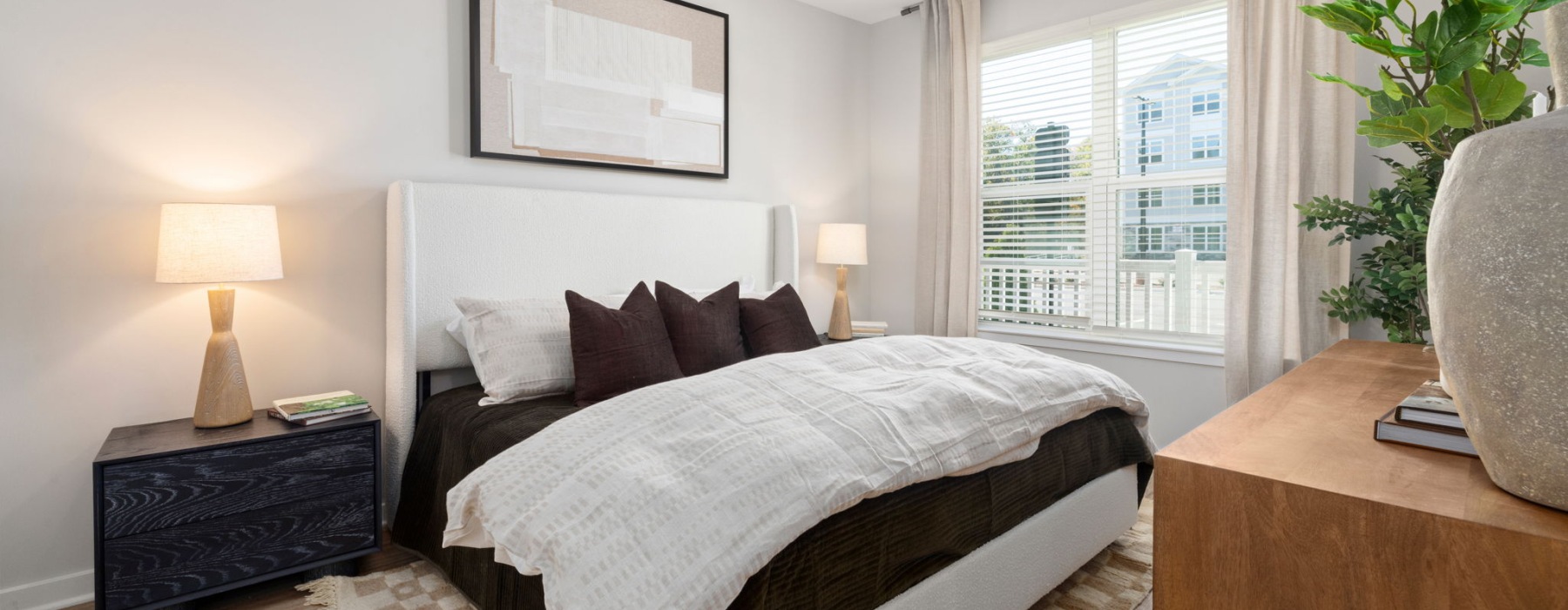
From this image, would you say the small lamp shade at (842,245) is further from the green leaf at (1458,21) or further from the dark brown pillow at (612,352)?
the green leaf at (1458,21)


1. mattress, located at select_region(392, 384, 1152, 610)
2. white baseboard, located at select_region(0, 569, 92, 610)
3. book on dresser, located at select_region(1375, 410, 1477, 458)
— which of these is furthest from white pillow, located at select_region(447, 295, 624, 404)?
book on dresser, located at select_region(1375, 410, 1477, 458)

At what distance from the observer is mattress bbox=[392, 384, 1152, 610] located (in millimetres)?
1304

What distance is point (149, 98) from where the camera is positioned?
2.19 m

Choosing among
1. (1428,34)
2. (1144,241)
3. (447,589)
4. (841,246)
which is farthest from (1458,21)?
(841,246)

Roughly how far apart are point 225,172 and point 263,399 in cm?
76

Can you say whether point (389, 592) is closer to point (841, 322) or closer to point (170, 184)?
point (170, 184)

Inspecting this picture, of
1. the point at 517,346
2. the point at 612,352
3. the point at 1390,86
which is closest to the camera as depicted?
the point at 1390,86

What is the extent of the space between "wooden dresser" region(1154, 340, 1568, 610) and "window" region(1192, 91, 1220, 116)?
268cm

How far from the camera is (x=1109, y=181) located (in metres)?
3.55

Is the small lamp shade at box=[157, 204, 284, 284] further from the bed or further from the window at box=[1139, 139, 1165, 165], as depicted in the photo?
the window at box=[1139, 139, 1165, 165]

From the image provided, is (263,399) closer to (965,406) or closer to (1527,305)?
→ (965,406)

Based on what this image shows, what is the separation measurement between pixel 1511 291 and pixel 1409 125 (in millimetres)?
315

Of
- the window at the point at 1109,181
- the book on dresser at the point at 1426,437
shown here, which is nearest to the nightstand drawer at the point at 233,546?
the book on dresser at the point at 1426,437

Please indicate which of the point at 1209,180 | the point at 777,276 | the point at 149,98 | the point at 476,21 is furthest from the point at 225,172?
the point at 1209,180
